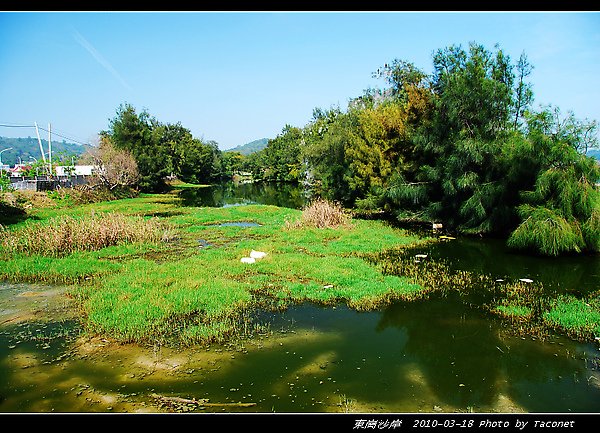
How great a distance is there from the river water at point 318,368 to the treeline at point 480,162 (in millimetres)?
8768

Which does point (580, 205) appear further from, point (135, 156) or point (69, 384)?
A: point (135, 156)

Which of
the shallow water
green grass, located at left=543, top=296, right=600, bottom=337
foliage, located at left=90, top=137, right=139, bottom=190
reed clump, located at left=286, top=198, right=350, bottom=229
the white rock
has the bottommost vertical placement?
green grass, located at left=543, top=296, right=600, bottom=337

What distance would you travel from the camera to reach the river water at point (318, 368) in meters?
6.09

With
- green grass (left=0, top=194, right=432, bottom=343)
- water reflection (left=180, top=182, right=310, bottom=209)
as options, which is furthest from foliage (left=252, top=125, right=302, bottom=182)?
green grass (left=0, top=194, right=432, bottom=343)

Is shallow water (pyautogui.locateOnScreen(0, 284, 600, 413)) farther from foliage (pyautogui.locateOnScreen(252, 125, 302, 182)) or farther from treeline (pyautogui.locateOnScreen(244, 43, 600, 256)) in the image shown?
foliage (pyautogui.locateOnScreen(252, 125, 302, 182))

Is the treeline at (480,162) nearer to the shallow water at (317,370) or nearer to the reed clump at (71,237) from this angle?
the shallow water at (317,370)

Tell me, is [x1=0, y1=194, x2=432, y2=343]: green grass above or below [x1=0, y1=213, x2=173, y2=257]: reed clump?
below

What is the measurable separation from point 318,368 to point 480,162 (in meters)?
16.3

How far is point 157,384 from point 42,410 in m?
1.60

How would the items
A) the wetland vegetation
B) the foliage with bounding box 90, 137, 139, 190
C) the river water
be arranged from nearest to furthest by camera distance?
the river water
the wetland vegetation
the foliage with bounding box 90, 137, 139, 190

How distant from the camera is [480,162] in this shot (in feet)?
65.4

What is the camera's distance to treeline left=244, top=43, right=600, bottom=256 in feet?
50.7

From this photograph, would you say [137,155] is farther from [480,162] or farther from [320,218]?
[480,162]

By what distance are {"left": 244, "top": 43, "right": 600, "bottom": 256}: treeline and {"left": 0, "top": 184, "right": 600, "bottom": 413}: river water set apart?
8.77m
